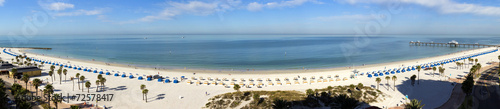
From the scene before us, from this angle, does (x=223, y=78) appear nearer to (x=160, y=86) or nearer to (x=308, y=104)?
(x=160, y=86)

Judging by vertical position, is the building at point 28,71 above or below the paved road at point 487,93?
above

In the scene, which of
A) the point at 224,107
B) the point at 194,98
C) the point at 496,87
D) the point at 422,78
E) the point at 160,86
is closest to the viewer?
the point at 224,107

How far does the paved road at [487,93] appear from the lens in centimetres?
2918

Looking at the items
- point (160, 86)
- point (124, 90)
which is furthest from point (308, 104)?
point (124, 90)

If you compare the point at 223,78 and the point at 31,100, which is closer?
the point at 31,100

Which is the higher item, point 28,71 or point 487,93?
point 28,71

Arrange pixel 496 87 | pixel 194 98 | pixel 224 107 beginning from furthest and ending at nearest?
pixel 496 87
pixel 194 98
pixel 224 107

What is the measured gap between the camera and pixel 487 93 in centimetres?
3406

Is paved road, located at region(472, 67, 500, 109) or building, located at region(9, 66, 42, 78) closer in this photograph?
paved road, located at region(472, 67, 500, 109)

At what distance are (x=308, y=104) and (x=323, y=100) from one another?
2.52 m

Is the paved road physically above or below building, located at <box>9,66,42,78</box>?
below

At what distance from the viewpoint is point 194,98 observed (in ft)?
112

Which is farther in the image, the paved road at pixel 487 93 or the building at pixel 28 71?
the building at pixel 28 71

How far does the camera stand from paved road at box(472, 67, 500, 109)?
2918cm
